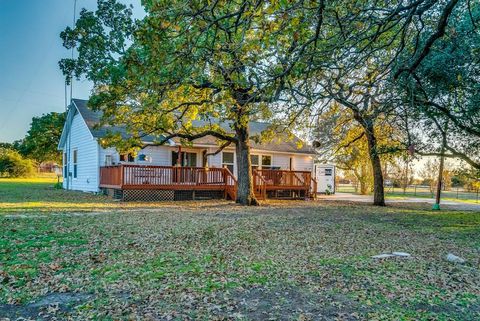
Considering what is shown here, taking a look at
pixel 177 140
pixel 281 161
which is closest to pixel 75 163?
pixel 177 140

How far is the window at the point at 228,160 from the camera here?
19922 mm

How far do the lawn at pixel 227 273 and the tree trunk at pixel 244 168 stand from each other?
5817mm

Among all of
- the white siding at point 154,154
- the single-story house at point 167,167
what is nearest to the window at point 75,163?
the single-story house at point 167,167

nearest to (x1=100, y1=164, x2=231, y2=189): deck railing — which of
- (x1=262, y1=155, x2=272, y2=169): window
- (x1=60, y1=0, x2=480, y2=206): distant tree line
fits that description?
(x1=60, y1=0, x2=480, y2=206): distant tree line

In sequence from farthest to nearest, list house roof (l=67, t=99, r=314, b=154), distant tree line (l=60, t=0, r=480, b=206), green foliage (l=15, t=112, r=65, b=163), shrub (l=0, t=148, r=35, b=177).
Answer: shrub (l=0, t=148, r=35, b=177) < green foliage (l=15, t=112, r=65, b=163) < house roof (l=67, t=99, r=314, b=154) < distant tree line (l=60, t=0, r=480, b=206)

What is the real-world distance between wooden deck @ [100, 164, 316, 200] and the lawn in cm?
631

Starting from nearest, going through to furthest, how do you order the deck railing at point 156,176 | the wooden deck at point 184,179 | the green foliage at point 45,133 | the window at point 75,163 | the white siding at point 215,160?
the deck railing at point 156,176
the wooden deck at point 184,179
the white siding at point 215,160
the window at point 75,163
the green foliage at point 45,133

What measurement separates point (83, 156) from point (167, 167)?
627 cm

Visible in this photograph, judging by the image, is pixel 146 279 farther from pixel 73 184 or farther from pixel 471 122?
pixel 73 184

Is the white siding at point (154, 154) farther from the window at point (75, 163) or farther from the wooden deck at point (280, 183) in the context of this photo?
the window at point (75, 163)

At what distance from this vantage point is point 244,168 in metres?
14.3

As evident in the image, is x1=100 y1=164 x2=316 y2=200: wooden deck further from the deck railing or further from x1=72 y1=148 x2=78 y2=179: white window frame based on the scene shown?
x1=72 y1=148 x2=78 y2=179: white window frame

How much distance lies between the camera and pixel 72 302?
141 inches

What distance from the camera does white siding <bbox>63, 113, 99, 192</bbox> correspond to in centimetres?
1775
